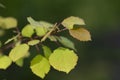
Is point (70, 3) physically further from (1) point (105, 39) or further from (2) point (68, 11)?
(1) point (105, 39)

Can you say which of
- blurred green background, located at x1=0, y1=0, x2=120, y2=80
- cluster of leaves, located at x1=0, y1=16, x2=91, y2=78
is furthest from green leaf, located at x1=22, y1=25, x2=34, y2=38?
blurred green background, located at x1=0, y1=0, x2=120, y2=80

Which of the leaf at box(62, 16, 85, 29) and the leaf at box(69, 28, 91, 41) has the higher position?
the leaf at box(62, 16, 85, 29)

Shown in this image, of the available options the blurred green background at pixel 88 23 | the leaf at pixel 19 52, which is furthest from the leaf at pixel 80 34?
the blurred green background at pixel 88 23

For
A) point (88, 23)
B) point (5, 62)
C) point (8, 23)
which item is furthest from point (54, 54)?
point (88, 23)

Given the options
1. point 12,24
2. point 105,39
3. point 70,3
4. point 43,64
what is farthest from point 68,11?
point 43,64

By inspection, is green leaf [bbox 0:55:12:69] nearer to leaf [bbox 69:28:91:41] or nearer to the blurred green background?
leaf [bbox 69:28:91:41]
